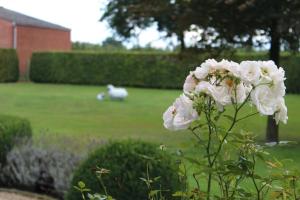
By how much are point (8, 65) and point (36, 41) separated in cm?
724

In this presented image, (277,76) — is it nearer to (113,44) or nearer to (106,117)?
(106,117)

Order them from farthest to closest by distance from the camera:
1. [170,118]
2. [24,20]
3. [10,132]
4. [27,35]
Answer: [24,20] < [27,35] < [10,132] < [170,118]

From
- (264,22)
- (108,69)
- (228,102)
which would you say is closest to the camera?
(228,102)

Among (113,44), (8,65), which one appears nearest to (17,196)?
(8,65)

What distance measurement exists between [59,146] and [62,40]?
3856 cm

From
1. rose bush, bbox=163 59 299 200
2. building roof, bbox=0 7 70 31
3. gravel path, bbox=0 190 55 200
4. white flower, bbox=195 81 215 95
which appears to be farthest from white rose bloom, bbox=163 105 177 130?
building roof, bbox=0 7 70 31

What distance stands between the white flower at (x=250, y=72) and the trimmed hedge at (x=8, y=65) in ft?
110

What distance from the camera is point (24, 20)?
41812 mm

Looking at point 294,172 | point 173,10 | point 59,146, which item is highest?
point 173,10

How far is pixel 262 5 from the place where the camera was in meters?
11.2

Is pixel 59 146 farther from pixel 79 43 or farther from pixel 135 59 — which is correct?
pixel 79 43

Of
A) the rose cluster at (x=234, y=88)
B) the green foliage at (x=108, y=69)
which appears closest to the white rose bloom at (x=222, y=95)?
the rose cluster at (x=234, y=88)

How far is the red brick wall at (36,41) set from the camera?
39812 millimetres

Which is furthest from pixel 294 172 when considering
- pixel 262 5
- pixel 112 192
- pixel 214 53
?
pixel 214 53
